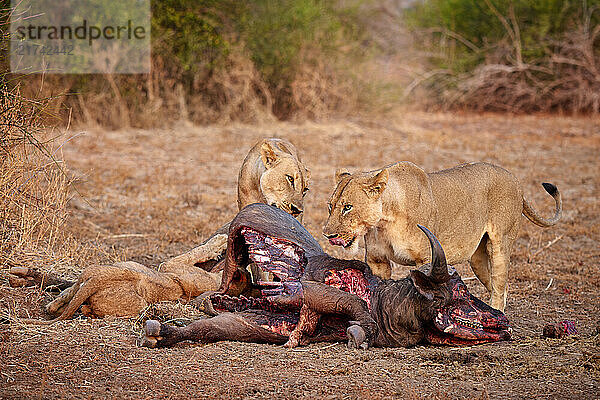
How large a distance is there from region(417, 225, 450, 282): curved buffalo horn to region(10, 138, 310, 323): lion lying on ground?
1.30 meters

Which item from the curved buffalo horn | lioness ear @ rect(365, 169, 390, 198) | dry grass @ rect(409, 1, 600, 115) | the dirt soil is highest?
dry grass @ rect(409, 1, 600, 115)

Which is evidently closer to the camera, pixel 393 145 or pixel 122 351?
pixel 122 351

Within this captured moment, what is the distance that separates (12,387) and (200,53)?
40.8 feet

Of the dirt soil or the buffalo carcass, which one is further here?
the buffalo carcass

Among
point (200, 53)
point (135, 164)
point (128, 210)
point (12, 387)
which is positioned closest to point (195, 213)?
point (128, 210)

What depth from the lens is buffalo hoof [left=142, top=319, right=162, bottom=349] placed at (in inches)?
156

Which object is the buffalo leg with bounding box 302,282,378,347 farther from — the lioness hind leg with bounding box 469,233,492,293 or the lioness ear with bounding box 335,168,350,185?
the lioness hind leg with bounding box 469,233,492,293

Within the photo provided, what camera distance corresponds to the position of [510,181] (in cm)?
546

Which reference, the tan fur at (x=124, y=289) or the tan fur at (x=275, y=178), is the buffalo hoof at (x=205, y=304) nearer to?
the tan fur at (x=124, y=289)

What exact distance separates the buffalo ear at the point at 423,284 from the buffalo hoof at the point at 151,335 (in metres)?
1.43

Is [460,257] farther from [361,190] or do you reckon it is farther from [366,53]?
[366,53]

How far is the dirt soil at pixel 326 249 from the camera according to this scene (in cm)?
361

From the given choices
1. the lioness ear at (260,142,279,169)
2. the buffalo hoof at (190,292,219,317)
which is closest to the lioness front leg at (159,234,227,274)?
the buffalo hoof at (190,292,219,317)

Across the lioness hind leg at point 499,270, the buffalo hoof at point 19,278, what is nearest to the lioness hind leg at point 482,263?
the lioness hind leg at point 499,270
